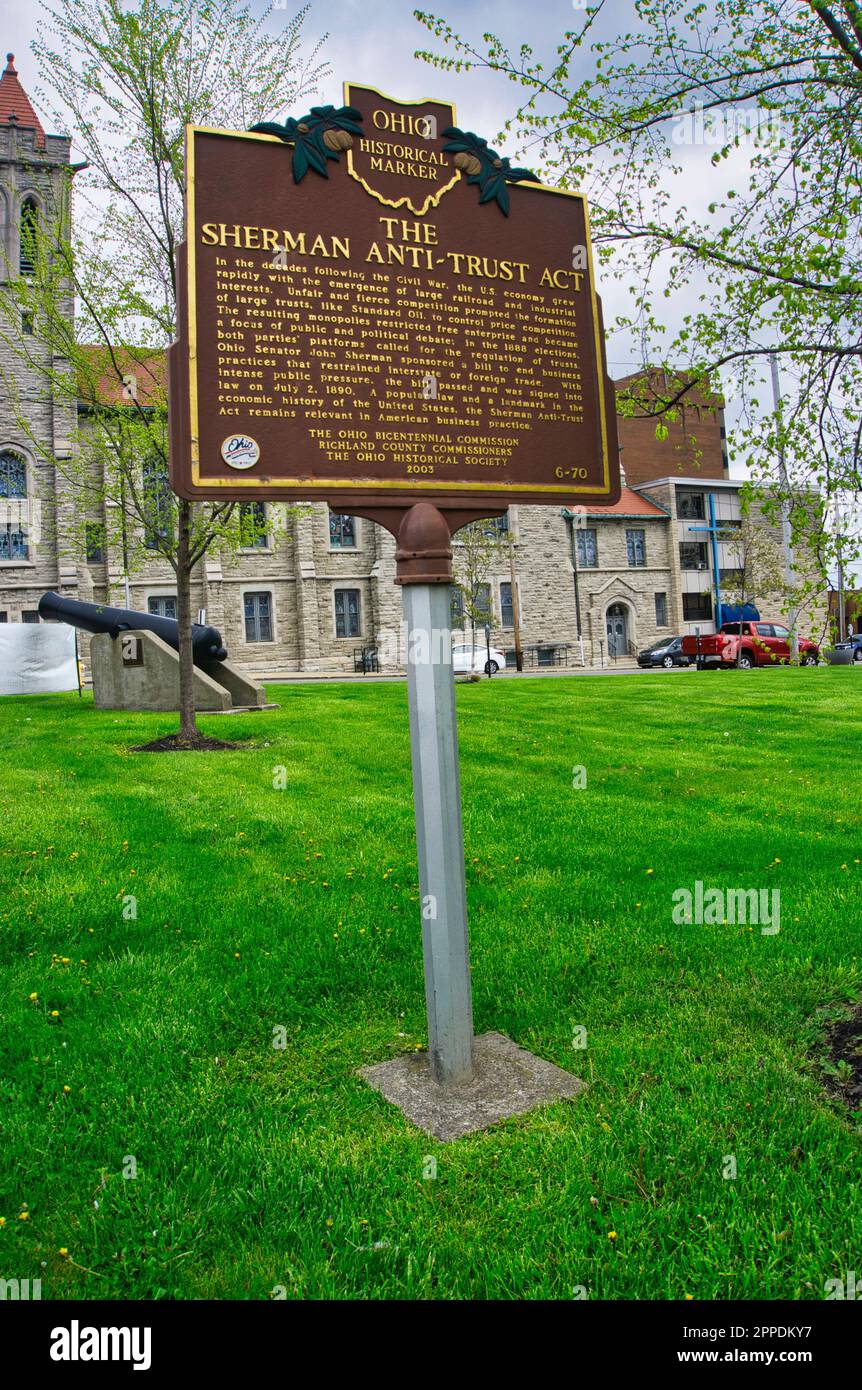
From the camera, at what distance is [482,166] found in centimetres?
455

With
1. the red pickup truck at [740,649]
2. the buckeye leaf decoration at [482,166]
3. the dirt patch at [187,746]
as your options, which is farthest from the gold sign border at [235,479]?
the red pickup truck at [740,649]

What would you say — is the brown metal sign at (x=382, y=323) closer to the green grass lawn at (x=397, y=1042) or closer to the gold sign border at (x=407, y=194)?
the gold sign border at (x=407, y=194)

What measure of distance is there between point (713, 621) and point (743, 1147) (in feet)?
178

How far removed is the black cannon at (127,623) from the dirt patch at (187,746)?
4.99 metres

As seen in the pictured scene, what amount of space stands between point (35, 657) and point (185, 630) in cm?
1192

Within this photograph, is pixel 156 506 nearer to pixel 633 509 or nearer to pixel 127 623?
pixel 127 623

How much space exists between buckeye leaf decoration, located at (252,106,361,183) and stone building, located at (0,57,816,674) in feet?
92.7

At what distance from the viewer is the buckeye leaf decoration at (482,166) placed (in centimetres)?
446

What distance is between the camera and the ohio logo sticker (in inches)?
156

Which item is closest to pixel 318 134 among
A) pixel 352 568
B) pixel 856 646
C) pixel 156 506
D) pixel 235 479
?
pixel 235 479

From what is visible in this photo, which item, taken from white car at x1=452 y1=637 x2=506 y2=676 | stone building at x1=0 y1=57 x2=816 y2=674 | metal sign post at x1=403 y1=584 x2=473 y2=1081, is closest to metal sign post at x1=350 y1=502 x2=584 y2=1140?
metal sign post at x1=403 y1=584 x2=473 y2=1081

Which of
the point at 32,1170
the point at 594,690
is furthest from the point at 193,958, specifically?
the point at 594,690

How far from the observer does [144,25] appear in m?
13.1

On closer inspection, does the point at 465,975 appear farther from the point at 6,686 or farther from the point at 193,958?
the point at 6,686
